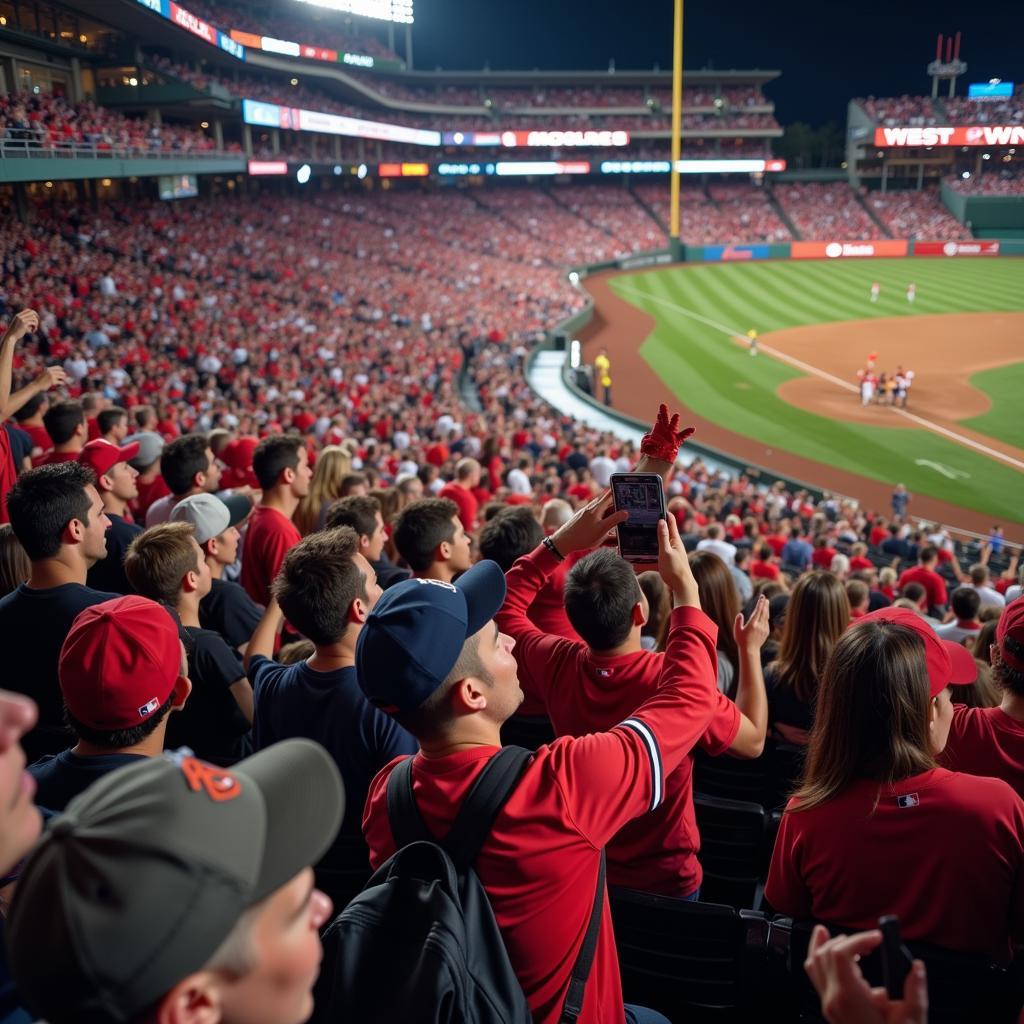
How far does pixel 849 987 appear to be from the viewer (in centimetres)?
172

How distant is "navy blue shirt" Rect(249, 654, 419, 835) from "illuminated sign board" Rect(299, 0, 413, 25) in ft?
196

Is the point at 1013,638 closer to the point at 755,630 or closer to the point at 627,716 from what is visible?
the point at 755,630

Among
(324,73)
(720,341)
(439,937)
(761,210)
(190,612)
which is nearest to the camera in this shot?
(439,937)

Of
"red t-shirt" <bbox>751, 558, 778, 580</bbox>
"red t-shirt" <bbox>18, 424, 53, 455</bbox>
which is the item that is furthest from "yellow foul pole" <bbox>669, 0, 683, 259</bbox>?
"red t-shirt" <bbox>18, 424, 53, 455</bbox>

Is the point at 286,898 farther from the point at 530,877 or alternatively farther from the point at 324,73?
the point at 324,73

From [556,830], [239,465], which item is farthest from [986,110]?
[556,830]

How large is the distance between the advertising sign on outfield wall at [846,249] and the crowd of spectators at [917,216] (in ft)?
10.7

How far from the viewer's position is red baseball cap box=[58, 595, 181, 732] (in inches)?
119

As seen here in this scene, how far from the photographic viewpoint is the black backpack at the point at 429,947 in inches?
76.8

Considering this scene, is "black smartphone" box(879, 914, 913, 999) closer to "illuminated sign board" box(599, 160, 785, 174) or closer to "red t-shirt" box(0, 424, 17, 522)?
"red t-shirt" box(0, 424, 17, 522)

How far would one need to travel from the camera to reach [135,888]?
140cm

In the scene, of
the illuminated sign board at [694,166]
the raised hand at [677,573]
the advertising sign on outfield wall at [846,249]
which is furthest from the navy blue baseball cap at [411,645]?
the illuminated sign board at [694,166]

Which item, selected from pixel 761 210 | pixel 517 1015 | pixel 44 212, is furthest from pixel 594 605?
pixel 761 210

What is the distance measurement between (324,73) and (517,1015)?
5527cm
